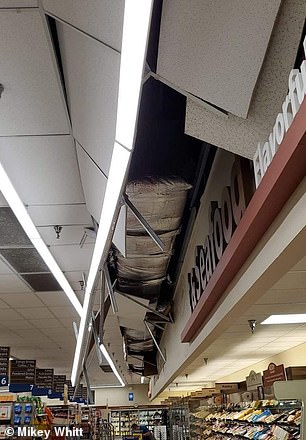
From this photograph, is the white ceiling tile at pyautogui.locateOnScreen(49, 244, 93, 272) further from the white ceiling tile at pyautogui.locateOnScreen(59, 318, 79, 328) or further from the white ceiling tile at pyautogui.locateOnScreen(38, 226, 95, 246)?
the white ceiling tile at pyautogui.locateOnScreen(59, 318, 79, 328)

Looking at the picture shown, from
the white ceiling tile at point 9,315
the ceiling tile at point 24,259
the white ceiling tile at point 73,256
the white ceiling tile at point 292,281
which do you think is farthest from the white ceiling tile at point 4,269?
the white ceiling tile at point 292,281

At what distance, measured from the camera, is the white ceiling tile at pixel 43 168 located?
374 centimetres

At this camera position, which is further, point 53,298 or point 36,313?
point 36,313

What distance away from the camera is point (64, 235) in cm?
562

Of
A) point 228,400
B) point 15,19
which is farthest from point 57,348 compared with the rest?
point 15,19

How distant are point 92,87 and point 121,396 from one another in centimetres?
2650

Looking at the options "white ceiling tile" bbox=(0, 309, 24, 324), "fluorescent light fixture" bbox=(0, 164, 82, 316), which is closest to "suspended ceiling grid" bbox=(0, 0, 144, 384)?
"fluorescent light fixture" bbox=(0, 164, 82, 316)

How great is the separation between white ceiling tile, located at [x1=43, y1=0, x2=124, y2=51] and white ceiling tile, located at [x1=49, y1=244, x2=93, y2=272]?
12.5 feet

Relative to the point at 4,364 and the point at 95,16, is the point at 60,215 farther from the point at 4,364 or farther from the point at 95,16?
the point at 4,364

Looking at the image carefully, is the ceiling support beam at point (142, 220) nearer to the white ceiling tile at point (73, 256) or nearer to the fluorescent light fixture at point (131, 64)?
the fluorescent light fixture at point (131, 64)

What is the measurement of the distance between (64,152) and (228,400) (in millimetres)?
7087

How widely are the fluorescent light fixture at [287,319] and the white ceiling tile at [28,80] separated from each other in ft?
10.4

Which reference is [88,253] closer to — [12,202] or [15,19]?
[12,202]

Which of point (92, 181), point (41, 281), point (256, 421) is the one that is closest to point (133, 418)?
point (256, 421)
